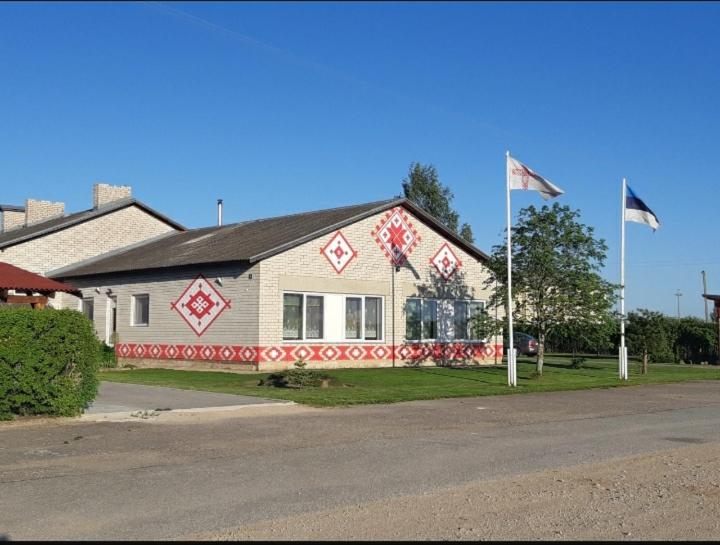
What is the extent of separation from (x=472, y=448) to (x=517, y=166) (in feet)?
44.4

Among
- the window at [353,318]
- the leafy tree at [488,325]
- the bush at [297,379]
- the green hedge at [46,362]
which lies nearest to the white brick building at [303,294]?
the window at [353,318]

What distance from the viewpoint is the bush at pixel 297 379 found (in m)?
20.5

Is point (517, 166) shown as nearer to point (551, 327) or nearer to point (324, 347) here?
point (551, 327)

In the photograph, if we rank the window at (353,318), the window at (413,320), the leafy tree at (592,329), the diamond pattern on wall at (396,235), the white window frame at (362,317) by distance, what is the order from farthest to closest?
the window at (413,320), the diamond pattern on wall at (396,235), the window at (353,318), the white window frame at (362,317), the leafy tree at (592,329)

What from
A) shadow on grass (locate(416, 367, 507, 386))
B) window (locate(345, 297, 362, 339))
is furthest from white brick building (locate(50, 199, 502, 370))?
shadow on grass (locate(416, 367, 507, 386))

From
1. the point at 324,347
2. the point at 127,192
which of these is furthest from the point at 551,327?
the point at 127,192

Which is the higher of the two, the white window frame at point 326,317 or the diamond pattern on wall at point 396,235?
the diamond pattern on wall at point 396,235

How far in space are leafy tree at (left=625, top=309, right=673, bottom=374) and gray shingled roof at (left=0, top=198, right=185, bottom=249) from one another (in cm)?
2181

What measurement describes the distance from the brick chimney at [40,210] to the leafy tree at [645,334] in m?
29.4

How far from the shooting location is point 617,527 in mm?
7117

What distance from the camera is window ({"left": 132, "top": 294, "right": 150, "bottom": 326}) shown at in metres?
30.7

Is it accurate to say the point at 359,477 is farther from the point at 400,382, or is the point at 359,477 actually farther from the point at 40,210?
the point at 40,210

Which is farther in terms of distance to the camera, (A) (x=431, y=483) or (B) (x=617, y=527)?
(A) (x=431, y=483)

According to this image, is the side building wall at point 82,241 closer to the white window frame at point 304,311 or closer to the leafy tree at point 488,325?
the white window frame at point 304,311
